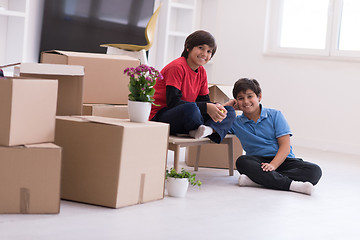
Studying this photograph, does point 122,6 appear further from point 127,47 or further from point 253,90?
point 253,90

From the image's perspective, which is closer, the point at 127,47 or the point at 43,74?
the point at 43,74

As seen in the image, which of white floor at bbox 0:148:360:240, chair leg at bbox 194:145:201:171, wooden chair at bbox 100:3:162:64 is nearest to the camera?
white floor at bbox 0:148:360:240

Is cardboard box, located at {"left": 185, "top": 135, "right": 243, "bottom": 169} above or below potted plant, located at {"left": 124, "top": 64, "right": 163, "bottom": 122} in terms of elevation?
below

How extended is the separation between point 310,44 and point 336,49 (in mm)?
300

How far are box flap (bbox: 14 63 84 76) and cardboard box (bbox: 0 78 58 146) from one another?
196mm

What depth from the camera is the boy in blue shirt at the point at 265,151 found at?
9.89ft

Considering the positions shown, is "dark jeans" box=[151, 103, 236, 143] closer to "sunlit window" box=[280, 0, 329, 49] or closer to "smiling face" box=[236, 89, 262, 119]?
"smiling face" box=[236, 89, 262, 119]

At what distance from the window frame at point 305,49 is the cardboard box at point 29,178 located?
3.53 meters

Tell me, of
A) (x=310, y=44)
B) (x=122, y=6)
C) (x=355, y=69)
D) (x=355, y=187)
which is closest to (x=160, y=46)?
(x=122, y=6)

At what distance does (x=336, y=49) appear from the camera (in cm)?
510

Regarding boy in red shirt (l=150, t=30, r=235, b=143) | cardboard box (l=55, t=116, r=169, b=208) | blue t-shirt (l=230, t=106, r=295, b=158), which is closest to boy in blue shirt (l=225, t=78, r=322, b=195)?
blue t-shirt (l=230, t=106, r=295, b=158)

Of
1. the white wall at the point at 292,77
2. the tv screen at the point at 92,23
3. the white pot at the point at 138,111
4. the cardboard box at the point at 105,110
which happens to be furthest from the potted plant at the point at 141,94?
the white wall at the point at 292,77

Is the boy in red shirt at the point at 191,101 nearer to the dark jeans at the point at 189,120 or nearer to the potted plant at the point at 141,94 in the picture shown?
the dark jeans at the point at 189,120

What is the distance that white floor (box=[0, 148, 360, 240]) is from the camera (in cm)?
199
